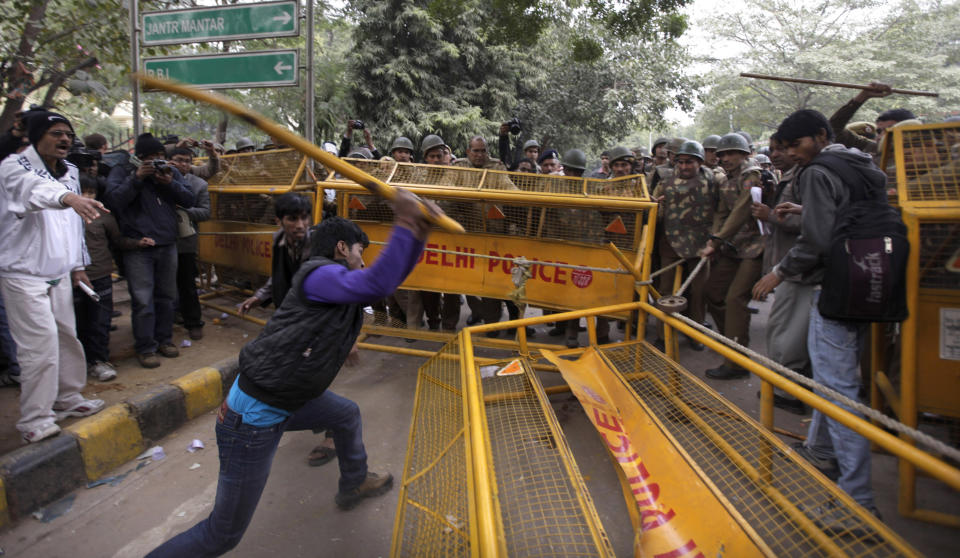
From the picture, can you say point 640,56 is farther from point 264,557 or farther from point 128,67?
point 264,557

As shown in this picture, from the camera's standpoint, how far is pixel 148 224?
4.46 m

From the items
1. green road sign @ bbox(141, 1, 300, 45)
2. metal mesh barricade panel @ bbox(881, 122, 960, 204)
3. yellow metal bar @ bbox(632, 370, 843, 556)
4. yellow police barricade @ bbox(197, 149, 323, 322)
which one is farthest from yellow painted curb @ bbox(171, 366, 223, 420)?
metal mesh barricade panel @ bbox(881, 122, 960, 204)

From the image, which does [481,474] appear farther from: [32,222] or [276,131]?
[32,222]

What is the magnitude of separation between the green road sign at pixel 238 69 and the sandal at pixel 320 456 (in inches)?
152

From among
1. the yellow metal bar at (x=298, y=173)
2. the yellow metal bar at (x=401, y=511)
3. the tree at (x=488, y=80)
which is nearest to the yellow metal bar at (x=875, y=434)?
the yellow metal bar at (x=401, y=511)

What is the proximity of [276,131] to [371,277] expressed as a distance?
23.5 inches

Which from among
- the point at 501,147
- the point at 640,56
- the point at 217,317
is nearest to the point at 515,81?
the point at 640,56

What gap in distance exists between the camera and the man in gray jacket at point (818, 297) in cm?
245

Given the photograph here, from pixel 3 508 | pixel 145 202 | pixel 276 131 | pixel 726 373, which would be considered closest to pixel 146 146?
pixel 145 202

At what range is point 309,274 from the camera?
213 centimetres

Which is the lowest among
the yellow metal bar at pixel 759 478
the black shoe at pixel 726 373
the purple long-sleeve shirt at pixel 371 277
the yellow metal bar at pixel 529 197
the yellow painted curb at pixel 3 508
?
the yellow painted curb at pixel 3 508

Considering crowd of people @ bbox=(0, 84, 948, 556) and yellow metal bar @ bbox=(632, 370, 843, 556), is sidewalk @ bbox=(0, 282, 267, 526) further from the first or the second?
yellow metal bar @ bbox=(632, 370, 843, 556)

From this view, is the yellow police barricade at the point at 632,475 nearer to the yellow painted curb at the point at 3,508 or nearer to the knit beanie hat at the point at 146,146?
the yellow painted curb at the point at 3,508

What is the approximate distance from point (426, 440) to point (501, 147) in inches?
201
